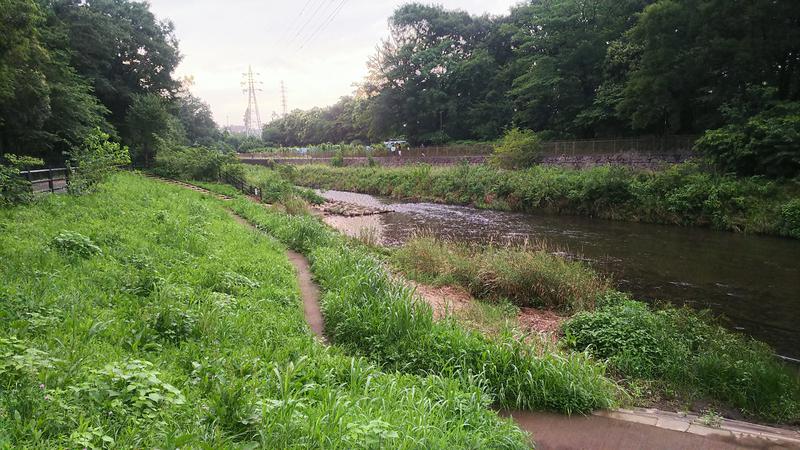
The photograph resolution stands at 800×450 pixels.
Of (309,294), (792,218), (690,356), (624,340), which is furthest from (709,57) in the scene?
(309,294)

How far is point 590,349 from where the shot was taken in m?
7.45

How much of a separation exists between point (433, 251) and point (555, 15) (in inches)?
1442

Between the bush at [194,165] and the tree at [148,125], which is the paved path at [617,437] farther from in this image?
the tree at [148,125]

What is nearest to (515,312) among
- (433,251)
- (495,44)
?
(433,251)

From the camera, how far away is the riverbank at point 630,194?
62.6 ft

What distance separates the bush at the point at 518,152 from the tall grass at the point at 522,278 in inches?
974

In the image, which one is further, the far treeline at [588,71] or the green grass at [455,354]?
the far treeline at [588,71]

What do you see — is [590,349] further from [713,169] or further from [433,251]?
[713,169]

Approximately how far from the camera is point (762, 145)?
2014 cm

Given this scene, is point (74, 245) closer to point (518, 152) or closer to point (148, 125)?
point (518, 152)

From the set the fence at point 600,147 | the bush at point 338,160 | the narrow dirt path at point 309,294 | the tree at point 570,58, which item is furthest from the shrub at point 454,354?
the bush at point 338,160

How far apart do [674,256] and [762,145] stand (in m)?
9.72

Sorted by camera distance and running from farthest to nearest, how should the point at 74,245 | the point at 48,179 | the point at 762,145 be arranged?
A: the point at 762,145
the point at 48,179
the point at 74,245

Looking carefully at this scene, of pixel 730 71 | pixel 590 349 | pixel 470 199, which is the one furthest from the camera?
pixel 470 199
